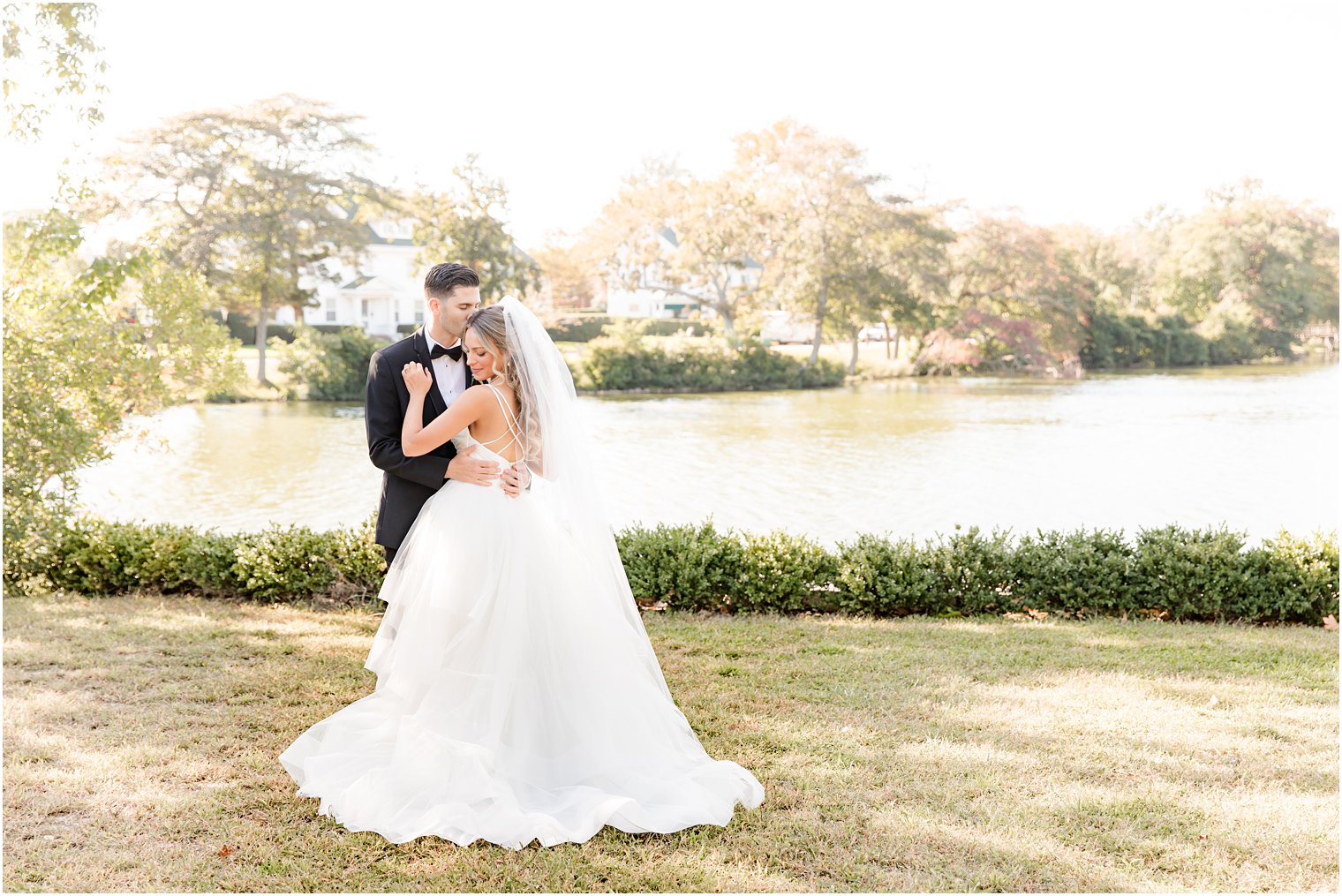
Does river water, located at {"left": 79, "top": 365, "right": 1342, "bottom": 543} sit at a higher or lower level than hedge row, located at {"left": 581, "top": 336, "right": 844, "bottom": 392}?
lower

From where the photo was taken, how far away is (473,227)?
117 feet

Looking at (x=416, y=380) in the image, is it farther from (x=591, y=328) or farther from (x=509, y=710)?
(x=591, y=328)

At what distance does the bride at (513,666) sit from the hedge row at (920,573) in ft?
9.52

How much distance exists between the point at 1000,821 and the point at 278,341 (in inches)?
1319

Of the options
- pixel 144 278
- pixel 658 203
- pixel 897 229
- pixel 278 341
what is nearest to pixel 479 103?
pixel 658 203

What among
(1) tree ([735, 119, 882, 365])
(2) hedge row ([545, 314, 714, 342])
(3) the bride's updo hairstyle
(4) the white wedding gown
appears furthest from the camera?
(2) hedge row ([545, 314, 714, 342])

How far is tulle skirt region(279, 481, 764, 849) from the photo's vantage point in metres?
3.74

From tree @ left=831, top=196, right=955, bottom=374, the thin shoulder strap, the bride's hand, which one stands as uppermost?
tree @ left=831, top=196, right=955, bottom=374

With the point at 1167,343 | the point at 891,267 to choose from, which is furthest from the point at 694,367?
the point at 1167,343

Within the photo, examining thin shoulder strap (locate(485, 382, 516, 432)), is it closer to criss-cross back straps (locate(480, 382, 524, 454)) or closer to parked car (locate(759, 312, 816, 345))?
criss-cross back straps (locate(480, 382, 524, 454))

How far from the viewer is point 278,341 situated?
3384 cm

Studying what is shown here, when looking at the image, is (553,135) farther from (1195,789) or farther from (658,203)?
(1195,789)

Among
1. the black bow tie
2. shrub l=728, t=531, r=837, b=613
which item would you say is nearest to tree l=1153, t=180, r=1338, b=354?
shrub l=728, t=531, r=837, b=613

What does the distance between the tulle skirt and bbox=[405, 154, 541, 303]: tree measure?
31905 mm
